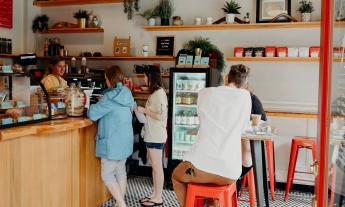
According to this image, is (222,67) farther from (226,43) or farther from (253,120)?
(253,120)

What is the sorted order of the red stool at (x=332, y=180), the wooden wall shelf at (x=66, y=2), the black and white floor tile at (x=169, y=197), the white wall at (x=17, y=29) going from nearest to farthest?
the red stool at (x=332, y=180)
the black and white floor tile at (x=169, y=197)
the wooden wall shelf at (x=66, y=2)
the white wall at (x=17, y=29)

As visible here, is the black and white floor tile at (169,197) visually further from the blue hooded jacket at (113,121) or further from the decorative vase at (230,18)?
the decorative vase at (230,18)

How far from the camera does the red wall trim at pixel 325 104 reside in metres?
1.32

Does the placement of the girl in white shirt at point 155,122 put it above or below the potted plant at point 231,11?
below

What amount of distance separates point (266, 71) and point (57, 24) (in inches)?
144

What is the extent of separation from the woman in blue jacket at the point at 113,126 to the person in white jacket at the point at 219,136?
109 cm

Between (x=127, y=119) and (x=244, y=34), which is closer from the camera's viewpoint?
(x=127, y=119)

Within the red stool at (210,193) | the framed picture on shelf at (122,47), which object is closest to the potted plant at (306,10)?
the framed picture on shelf at (122,47)

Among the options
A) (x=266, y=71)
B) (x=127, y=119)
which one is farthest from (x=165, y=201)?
(x=266, y=71)

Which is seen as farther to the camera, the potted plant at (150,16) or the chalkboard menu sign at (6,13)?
the chalkboard menu sign at (6,13)

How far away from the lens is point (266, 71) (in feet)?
18.7

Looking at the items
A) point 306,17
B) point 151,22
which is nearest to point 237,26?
point 306,17

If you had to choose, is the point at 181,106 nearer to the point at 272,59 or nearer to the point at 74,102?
the point at 272,59

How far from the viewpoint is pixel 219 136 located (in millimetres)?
2896
